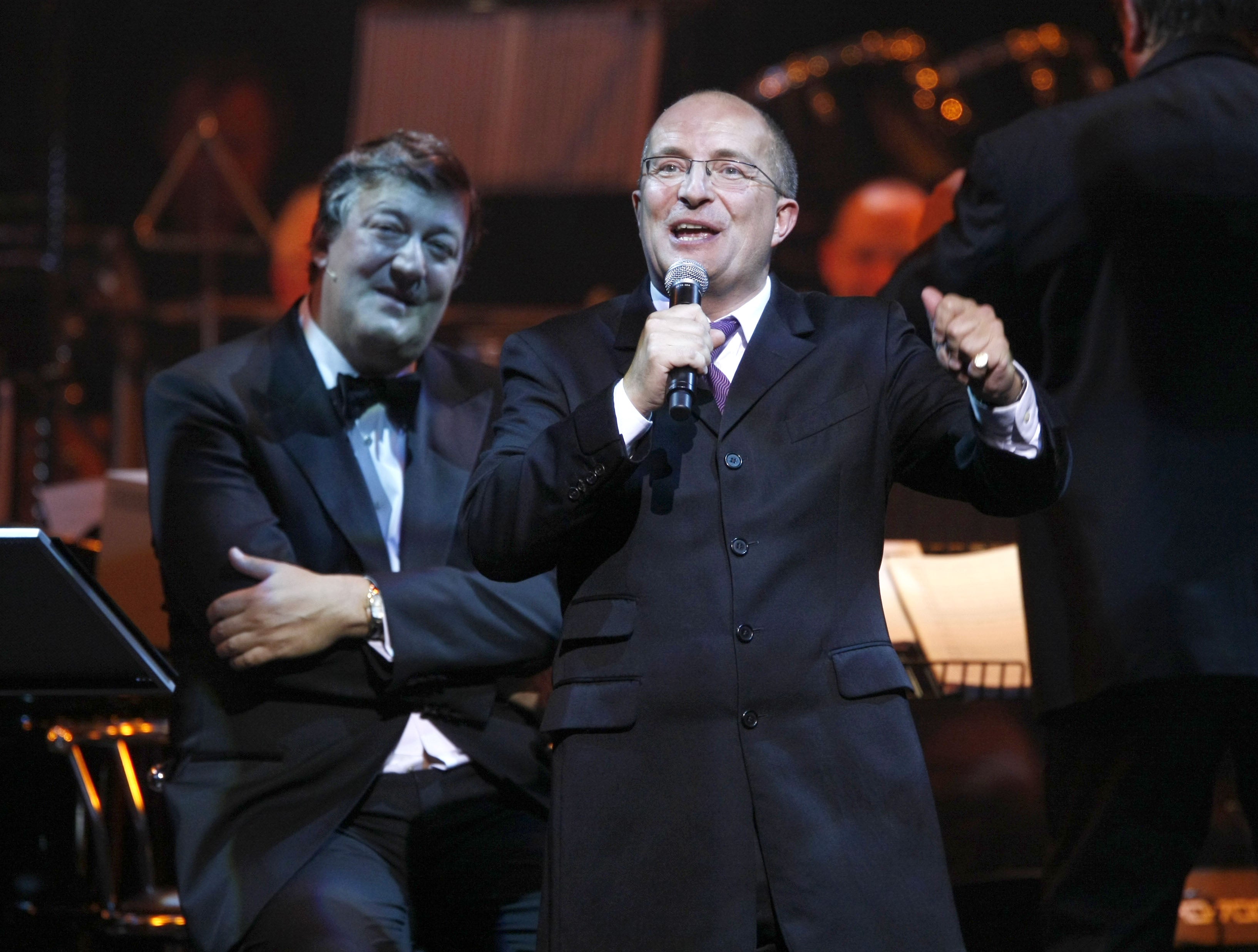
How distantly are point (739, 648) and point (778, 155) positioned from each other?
2.51ft

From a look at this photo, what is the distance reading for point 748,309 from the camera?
6.55ft

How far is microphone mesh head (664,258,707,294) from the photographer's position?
183 cm

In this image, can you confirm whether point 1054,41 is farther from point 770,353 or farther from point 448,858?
point 448,858

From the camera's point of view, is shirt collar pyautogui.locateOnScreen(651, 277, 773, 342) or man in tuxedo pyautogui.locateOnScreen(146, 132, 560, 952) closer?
shirt collar pyautogui.locateOnScreen(651, 277, 773, 342)

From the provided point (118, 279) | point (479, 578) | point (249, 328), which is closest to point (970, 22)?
point (249, 328)

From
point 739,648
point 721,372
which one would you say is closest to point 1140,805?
point 739,648

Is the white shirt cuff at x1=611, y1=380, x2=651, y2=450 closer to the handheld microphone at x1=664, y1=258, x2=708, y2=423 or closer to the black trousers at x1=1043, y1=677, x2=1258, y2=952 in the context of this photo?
the handheld microphone at x1=664, y1=258, x2=708, y2=423

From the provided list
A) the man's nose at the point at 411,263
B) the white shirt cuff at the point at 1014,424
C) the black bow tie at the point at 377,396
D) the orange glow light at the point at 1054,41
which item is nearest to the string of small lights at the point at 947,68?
the orange glow light at the point at 1054,41

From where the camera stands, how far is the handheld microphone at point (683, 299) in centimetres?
163

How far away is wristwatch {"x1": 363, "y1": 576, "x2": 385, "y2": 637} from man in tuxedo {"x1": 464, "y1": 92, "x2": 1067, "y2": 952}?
59cm

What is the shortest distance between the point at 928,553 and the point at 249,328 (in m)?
4.61

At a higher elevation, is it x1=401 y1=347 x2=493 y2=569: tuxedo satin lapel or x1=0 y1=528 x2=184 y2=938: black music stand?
x1=401 y1=347 x2=493 y2=569: tuxedo satin lapel

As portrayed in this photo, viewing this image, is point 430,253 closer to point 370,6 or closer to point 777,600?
point 777,600

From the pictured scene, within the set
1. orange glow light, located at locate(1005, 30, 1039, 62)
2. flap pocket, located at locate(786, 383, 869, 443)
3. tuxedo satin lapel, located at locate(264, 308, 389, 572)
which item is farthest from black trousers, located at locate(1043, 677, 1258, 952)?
orange glow light, located at locate(1005, 30, 1039, 62)
